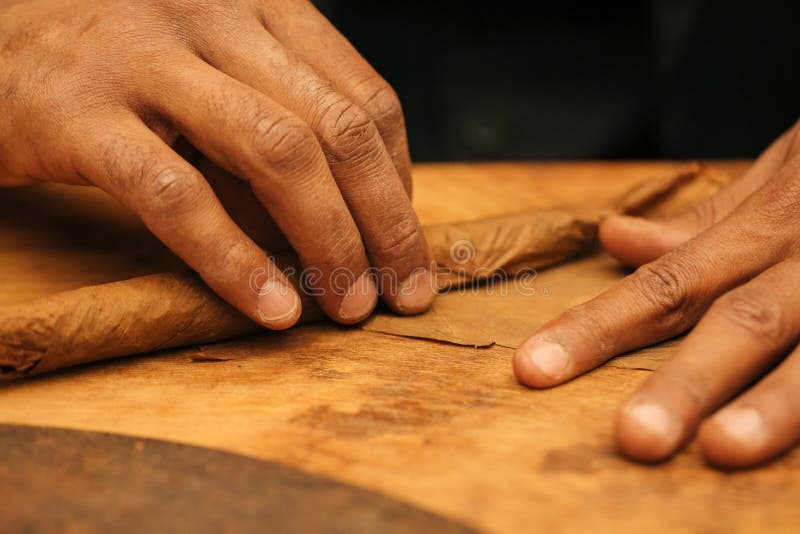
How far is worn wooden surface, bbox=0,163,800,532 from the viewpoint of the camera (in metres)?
0.82

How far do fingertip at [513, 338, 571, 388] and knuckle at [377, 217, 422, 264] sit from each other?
296mm

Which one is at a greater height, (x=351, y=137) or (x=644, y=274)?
(x=351, y=137)

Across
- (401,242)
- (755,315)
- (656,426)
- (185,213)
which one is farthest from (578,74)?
(656,426)

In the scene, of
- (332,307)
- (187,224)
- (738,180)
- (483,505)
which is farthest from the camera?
(738,180)

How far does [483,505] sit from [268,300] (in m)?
0.51

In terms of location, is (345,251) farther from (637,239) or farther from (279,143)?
(637,239)

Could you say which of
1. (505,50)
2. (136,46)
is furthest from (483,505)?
(505,50)

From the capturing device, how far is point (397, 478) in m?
0.87

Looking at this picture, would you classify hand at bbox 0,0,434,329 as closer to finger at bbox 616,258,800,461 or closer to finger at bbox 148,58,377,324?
finger at bbox 148,58,377,324

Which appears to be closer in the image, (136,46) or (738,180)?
(136,46)

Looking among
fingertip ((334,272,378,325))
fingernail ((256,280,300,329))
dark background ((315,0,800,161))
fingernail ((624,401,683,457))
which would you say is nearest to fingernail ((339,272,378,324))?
fingertip ((334,272,378,325))

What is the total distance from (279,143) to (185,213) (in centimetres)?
18

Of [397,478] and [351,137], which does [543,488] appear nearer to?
[397,478]

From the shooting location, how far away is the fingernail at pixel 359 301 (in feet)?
4.13
